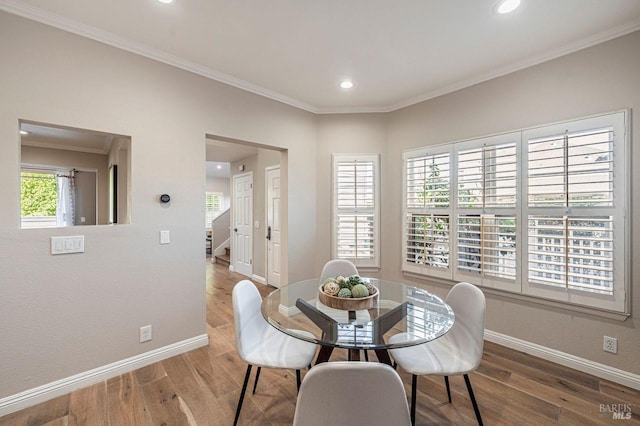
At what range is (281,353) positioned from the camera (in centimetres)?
174

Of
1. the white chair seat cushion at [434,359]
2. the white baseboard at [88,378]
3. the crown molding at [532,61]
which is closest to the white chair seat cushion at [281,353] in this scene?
the white chair seat cushion at [434,359]

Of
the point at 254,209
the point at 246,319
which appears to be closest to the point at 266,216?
the point at 254,209

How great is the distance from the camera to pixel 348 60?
2.53m

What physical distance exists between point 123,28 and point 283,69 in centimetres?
128

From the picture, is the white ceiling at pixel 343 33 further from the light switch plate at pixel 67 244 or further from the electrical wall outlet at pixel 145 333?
the electrical wall outlet at pixel 145 333

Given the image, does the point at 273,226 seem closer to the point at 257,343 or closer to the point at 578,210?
the point at 257,343

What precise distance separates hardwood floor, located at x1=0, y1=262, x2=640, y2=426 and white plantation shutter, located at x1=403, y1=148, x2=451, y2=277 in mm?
1082

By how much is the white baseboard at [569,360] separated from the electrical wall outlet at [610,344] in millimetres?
130

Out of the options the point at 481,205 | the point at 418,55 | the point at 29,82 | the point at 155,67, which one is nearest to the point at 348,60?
the point at 418,55

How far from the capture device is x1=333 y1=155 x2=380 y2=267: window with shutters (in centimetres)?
366

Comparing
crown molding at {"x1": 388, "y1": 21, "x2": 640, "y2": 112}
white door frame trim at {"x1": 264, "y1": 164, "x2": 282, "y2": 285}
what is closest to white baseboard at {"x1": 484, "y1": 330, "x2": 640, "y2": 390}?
crown molding at {"x1": 388, "y1": 21, "x2": 640, "y2": 112}

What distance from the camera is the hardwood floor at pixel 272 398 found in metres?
1.79

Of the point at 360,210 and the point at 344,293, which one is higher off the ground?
the point at 360,210

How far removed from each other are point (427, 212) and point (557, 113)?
4.72 feet
